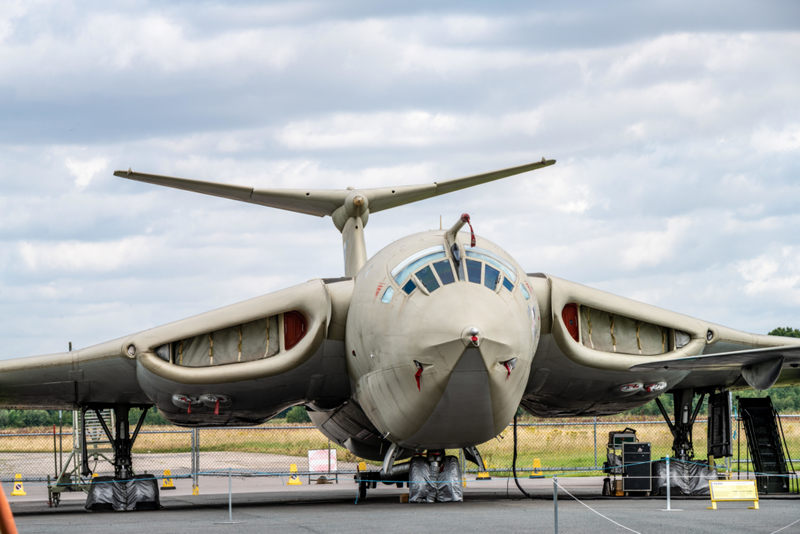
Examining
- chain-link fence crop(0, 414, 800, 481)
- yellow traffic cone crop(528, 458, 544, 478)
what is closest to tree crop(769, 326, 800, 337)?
chain-link fence crop(0, 414, 800, 481)

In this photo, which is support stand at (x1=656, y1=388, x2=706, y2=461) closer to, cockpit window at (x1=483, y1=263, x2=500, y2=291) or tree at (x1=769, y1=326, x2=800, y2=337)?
cockpit window at (x1=483, y1=263, x2=500, y2=291)

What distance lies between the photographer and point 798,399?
2468 inches

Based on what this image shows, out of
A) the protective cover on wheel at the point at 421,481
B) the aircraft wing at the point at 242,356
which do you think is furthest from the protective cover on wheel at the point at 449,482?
the aircraft wing at the point at 242,356

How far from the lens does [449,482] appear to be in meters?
14.1

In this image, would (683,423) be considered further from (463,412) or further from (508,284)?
(463,412)

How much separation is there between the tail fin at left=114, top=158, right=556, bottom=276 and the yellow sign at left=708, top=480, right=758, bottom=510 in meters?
7.29

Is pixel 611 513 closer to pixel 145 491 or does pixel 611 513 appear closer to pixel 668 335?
pixel 668 335

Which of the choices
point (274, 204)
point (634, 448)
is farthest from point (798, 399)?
point (274, 204)

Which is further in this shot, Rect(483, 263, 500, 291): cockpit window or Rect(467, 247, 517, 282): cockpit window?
Rect(467, 247, 517, 282): cockpit window

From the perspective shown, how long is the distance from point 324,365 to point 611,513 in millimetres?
5401

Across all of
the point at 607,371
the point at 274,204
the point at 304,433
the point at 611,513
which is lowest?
the point at 304,433

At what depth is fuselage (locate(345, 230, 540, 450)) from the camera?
463 inches

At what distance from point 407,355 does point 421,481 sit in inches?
108

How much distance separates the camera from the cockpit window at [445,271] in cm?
1255
